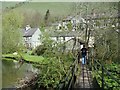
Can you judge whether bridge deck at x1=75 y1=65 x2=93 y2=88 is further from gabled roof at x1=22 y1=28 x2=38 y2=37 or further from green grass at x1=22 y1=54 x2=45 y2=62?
gabled roof at x1=22 y1=28 x2=38 y2=37

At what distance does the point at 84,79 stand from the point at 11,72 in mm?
721

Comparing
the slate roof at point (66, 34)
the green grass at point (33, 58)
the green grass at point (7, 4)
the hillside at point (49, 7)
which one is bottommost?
the green grass at point (33, 58)

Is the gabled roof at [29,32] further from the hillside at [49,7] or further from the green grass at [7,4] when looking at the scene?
the green grass at [7,4]

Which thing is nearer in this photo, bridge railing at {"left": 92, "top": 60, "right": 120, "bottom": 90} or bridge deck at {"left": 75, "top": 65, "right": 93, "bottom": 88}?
bridge railing at {"left": 92, "top": 60, "right": 120, "bottom": 90}

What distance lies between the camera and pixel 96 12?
Result: 3346 millimetres

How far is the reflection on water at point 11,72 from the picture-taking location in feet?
11.2

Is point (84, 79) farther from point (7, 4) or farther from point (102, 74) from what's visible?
point (7, 4)

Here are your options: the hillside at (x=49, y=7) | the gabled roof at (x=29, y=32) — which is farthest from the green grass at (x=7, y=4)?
the gabled roof at (x=29, y=32)

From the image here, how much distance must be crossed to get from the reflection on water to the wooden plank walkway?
491 mm

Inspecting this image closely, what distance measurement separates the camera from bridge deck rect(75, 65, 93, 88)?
3.34 m

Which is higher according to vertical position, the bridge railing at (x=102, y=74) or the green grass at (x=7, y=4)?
the green grass at (x=7, y=4)

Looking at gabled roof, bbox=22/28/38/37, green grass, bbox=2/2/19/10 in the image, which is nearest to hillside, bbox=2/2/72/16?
green grass, bbox=2/2/19/10

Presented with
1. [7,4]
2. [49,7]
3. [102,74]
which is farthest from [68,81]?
[7,4]

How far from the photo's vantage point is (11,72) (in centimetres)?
349
